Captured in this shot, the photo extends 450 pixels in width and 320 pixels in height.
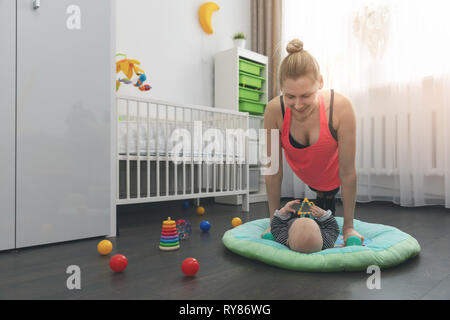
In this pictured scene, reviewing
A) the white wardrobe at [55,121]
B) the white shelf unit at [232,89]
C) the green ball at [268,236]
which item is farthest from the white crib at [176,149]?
the green ball at [268,236]

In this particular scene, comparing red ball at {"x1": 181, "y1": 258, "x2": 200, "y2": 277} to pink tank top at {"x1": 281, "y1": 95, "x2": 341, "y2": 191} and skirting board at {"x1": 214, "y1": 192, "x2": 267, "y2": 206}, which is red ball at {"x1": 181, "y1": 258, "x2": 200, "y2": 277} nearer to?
pink tank top at {"x1": 281, "y1": 95, "x2": 341, "y2": 191}

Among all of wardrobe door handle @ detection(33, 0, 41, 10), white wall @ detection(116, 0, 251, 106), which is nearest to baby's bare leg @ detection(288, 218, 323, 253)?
wardrobe door handle @ detection(33, 0, 41, 10)

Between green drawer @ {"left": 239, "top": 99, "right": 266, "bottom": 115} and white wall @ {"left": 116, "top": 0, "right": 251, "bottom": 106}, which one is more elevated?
white wall @ {"left": 116, "top": 0, "right": 251, "bottom": 106}

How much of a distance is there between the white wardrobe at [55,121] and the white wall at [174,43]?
3.26 ft

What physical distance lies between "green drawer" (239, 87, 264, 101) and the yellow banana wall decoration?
0.65 meters

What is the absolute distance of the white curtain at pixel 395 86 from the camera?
2559mm

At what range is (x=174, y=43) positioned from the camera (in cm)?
300

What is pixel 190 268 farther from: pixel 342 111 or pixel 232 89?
pixel 232 89

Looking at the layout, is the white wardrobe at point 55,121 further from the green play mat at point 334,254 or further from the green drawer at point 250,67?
the green drawer at point 250,67

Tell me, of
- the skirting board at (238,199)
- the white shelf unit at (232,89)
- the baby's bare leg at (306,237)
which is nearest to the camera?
the baby's bare leg at (306,237)

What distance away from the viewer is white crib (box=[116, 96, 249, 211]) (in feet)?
6.47

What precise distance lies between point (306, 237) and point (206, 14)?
261 cm
